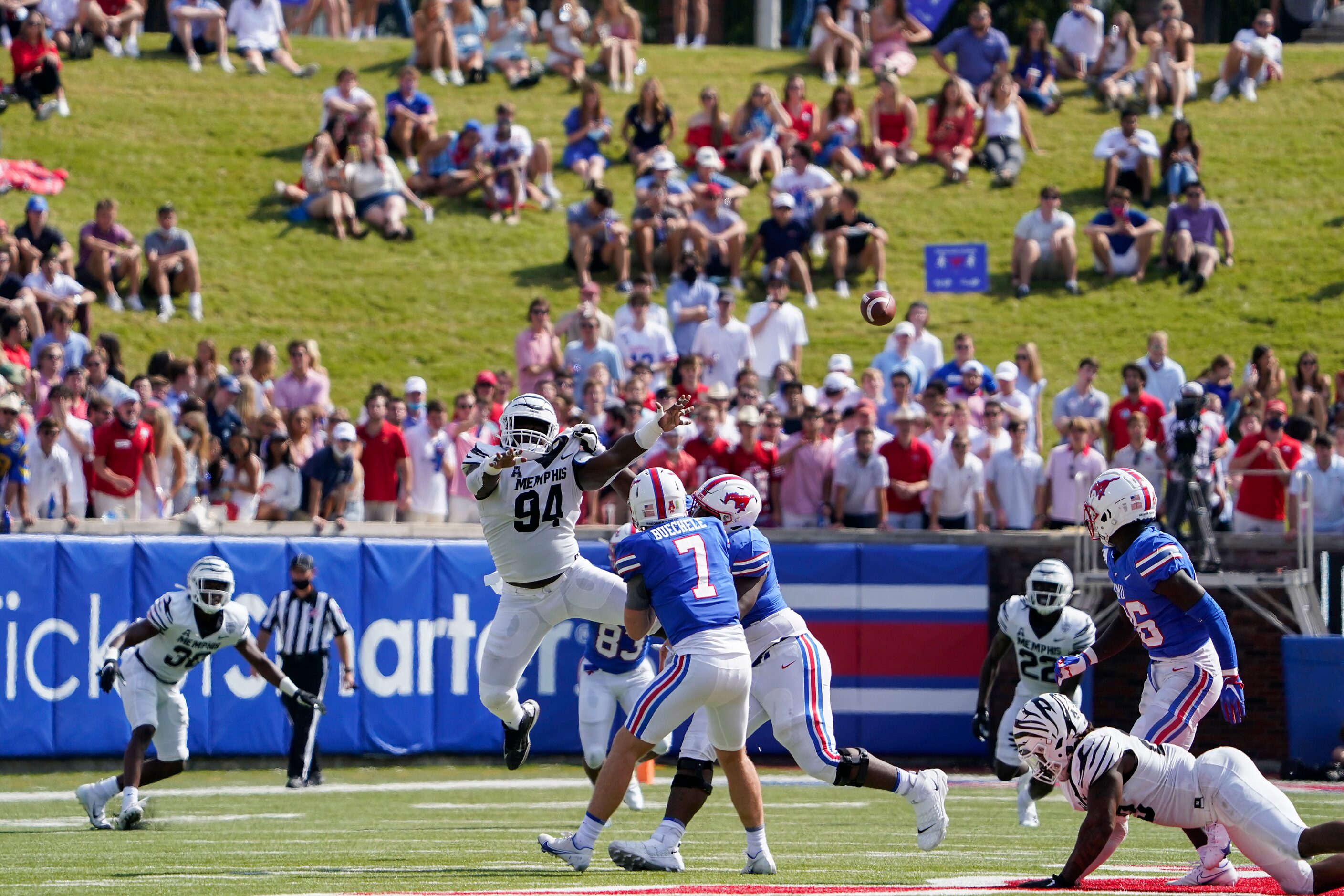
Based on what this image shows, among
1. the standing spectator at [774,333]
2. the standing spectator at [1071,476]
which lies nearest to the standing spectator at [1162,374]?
the standing spectator at [1071,476]

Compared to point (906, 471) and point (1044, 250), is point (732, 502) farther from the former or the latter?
point (1044, 250)

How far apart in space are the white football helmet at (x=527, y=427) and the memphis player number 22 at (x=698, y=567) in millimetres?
1226

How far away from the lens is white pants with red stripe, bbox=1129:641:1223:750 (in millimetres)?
9070

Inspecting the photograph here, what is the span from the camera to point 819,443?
1678 cm

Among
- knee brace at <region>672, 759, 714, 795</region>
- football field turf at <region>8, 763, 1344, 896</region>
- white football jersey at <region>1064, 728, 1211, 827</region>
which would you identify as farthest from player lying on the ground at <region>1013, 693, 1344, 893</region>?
knee brace at <region>672, 759, 714, 795</region>

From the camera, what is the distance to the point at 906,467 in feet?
55.3

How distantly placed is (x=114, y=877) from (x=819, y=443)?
9.28 metres

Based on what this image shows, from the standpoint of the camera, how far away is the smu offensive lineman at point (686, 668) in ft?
28.2

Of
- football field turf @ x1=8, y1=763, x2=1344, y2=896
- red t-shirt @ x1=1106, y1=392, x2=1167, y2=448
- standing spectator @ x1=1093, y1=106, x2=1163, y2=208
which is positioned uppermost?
standing spectator @ x1=1093, y1=106, x2=1163, y2=208

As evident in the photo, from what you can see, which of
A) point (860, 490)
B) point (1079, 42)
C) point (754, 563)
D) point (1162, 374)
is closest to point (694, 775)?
point (754, 563)

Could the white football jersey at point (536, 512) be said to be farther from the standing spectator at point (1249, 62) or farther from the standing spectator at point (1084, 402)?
the standing spectator at point (1249, 62)

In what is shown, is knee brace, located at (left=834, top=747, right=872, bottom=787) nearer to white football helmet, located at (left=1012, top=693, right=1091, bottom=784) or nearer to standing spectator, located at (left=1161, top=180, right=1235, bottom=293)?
white football helmet, located at (left=1012, top=693, right=1091, bottom=784)

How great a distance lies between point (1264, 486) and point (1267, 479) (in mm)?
74

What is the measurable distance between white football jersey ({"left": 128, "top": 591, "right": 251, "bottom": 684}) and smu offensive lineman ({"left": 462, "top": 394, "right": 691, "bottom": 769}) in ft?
8.47
